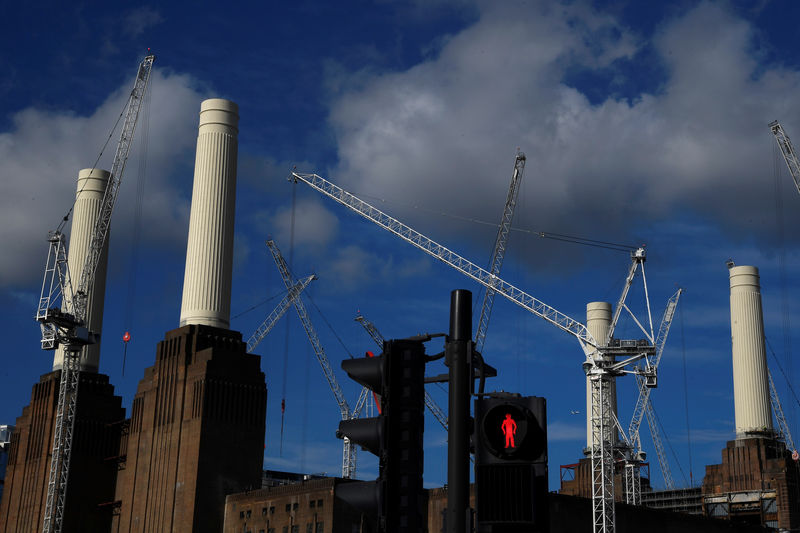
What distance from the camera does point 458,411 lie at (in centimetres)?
1295

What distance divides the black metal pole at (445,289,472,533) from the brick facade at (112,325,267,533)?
4395 inches

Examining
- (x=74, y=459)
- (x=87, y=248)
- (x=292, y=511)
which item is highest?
(x=87, y=248)

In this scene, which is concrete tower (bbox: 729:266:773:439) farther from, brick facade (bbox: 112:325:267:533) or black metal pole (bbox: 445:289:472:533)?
black metal pole (bbox: 445:289:472:533)

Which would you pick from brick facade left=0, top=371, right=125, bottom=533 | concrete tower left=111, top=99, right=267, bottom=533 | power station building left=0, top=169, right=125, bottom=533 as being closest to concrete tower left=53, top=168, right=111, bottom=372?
power station building left=0, top=169, right=125, bottom=533

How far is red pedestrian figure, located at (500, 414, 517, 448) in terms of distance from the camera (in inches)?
480

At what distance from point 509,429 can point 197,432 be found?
113 meters

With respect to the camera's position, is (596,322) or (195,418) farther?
(596,322)

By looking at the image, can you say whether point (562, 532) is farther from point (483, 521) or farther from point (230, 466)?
point (483, 521)

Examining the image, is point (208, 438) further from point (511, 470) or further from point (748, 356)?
point (511, 470)

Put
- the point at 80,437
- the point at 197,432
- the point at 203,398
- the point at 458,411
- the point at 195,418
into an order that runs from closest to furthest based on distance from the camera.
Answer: the point at 458,411, the point at 197,432, the point at 203,398, the point at 195,418, the point at 80,437

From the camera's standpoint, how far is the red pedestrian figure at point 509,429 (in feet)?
40.0

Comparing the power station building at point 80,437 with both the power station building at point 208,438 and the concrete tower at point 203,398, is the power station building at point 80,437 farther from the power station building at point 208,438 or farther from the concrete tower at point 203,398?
the concrete tower at point 203,398

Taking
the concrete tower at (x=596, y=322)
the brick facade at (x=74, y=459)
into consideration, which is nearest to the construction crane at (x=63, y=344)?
the brick facade at (x=74, y=459)

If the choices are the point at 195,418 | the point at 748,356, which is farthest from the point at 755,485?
the point at 195,418
